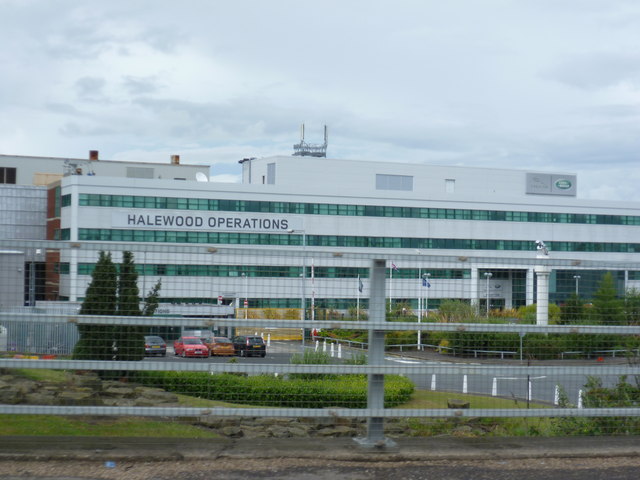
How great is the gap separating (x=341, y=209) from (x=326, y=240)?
308cm

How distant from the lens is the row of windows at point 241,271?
6.98 metres

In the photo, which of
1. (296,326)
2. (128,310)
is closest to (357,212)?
(128,310)

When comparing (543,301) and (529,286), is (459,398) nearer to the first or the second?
(529,286)

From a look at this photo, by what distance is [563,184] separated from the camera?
3049 inches

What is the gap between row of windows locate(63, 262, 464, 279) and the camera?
6.98m

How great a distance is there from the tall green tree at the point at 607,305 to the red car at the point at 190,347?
156 inches

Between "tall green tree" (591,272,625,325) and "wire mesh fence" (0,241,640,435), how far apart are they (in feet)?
0.05

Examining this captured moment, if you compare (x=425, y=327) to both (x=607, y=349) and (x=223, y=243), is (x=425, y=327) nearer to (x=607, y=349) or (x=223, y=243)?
(x=607, y=349)

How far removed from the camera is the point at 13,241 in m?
6.67

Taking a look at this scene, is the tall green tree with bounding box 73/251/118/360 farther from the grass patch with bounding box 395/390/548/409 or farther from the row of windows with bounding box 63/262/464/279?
the grass patch with bounding box 395/390/548/409

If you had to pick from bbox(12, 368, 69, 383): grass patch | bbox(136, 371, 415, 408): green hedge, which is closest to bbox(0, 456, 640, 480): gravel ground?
bbox(136, 371, 415, 408): green hedge

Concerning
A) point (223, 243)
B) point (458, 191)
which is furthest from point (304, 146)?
point (223, 243)

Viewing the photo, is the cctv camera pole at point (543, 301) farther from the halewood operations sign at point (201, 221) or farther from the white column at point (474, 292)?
the halewood operations sign at point (201, 221)

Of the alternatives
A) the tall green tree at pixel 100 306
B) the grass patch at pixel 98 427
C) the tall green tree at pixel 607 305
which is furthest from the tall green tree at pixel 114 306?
the tall green tree at pixel 607 305
